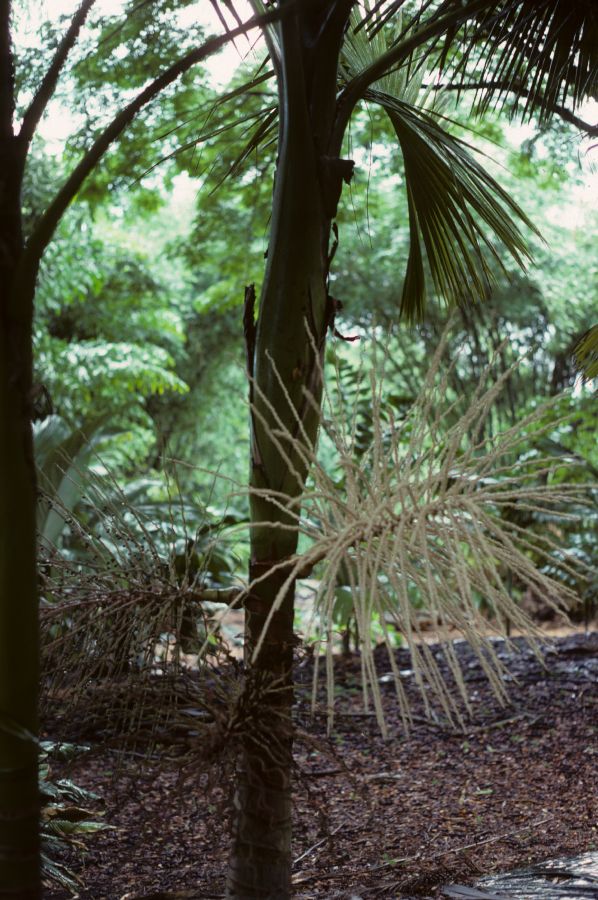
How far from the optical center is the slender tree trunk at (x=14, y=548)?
1.34 m

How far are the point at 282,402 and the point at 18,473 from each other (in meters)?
0.54

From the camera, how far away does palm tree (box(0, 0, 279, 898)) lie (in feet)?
4.39

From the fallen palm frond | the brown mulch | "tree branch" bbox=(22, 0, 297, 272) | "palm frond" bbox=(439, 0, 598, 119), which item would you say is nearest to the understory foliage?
the fallen palm frond

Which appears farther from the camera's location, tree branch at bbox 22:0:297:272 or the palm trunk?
the palm trunk

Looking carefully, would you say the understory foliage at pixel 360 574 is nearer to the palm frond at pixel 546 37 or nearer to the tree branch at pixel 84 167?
the tree branch at pixel 84 167

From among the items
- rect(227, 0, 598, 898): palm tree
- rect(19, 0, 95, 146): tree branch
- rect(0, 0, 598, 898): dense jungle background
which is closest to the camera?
rect(19, 0, 95, 146): tree branch

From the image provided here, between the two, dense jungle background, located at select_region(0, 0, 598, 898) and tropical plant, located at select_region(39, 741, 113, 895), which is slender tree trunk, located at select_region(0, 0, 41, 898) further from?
tropical plant, located at select_region(39, 741, 113, 895)

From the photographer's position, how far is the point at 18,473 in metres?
1.35

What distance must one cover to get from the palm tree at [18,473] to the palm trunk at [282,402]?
36 centimetres

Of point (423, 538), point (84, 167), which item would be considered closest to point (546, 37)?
point (84, 167)

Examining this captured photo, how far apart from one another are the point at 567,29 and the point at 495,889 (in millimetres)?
2063

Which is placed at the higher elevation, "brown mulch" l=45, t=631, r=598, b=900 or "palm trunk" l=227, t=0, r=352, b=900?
"palm trunk" l=227, t=0, r=352, b=900

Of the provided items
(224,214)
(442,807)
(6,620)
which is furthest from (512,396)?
(6,620)

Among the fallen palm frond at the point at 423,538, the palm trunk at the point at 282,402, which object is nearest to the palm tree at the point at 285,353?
the palm trunk at the point at 282,402
